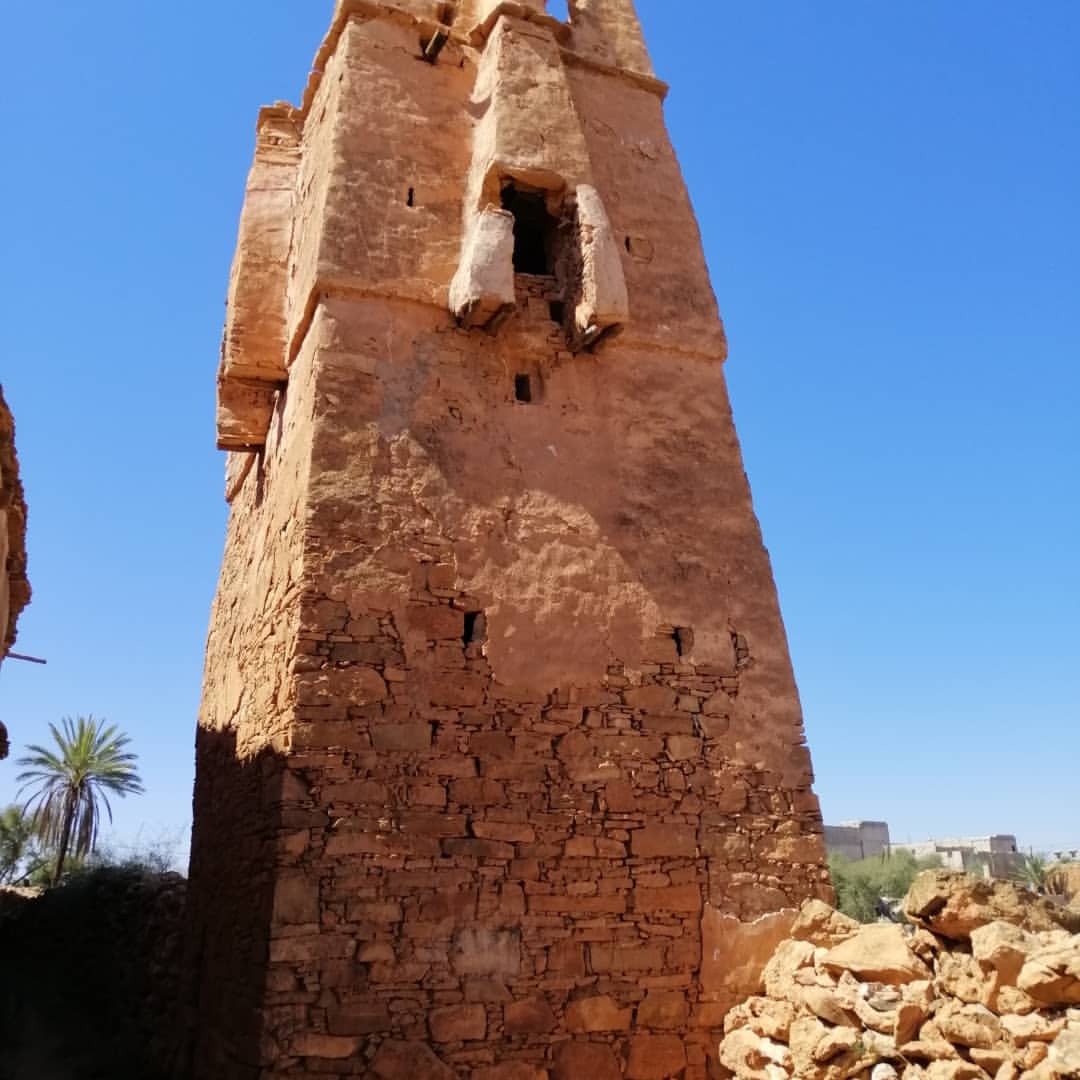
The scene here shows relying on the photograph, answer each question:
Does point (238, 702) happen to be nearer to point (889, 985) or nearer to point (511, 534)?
point (511, 534)

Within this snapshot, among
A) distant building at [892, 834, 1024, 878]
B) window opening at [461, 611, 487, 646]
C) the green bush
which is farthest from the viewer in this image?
distant building at [892, 834, 1024, 878]

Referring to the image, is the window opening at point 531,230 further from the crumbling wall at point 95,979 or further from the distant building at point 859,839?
the distant building at point 859,839

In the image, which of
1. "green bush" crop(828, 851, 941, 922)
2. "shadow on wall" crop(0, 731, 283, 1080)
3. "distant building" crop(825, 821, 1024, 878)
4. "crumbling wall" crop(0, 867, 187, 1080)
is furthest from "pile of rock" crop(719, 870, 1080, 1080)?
"distant building" crop(825, 821, 1024, 878)

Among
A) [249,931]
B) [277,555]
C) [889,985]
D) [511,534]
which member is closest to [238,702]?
[277,555]

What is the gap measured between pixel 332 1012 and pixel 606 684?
106 inches

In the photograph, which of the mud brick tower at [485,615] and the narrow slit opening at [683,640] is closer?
the mud brick tower at [485,615]

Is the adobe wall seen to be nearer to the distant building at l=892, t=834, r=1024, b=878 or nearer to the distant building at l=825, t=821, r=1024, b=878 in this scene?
the distant building at l=892, t=834, r=1024, b=878

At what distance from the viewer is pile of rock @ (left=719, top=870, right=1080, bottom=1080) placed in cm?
508

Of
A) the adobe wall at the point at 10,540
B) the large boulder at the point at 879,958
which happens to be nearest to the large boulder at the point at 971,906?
the large boulder at the point at 879,958

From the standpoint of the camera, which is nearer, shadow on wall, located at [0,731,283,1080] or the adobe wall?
the adobe wall

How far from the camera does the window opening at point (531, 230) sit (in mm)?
8664

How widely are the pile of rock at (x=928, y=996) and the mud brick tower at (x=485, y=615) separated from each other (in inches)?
15.6

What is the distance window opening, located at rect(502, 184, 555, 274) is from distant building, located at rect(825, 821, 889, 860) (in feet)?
75.8

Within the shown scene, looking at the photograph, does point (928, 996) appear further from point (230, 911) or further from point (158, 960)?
point (158, 960)
